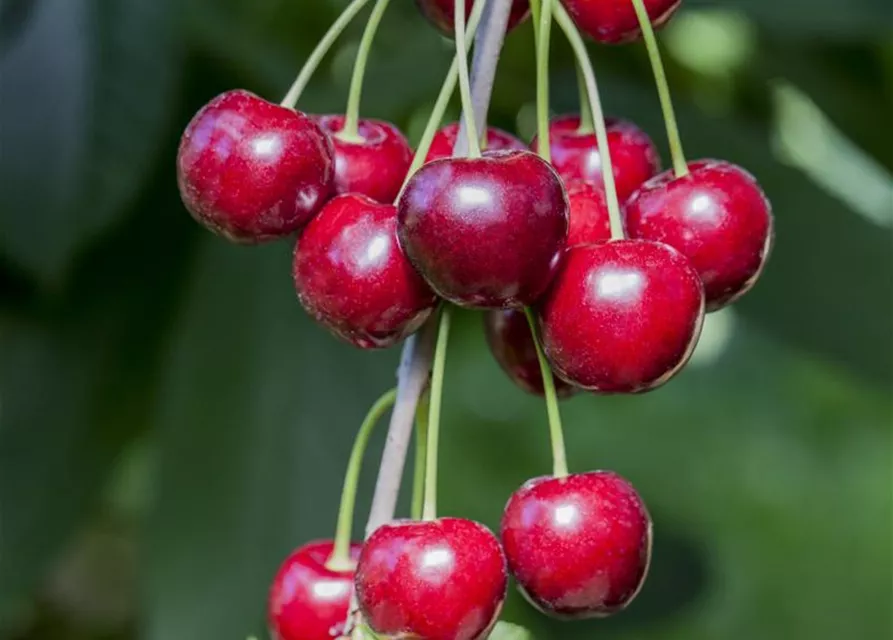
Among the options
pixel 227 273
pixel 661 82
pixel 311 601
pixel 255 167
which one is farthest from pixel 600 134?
pixel 227 273

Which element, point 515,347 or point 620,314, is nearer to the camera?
point 620,314

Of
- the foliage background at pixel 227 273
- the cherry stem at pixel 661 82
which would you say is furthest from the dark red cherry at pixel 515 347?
the foliage background at pixel 227 273

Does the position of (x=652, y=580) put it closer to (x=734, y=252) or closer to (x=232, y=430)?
(x=232, y=430)

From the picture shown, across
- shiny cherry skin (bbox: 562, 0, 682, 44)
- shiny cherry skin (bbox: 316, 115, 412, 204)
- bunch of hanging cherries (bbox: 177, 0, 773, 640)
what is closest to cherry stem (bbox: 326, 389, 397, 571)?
bunch of hanging cherries (bbox: 177, 0, 773, 640)

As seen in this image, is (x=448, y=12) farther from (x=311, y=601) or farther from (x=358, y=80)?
(x=311, y=601)

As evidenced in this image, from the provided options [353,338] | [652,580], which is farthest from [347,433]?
[652,580]

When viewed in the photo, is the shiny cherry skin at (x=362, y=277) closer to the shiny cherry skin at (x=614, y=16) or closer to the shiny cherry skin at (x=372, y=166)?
the shiny cherry skin at (x=372, y=166)

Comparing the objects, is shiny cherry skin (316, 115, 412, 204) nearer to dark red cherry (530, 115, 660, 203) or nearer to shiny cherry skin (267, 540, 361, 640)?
dark red cherry (530, 115, 660, 203)
